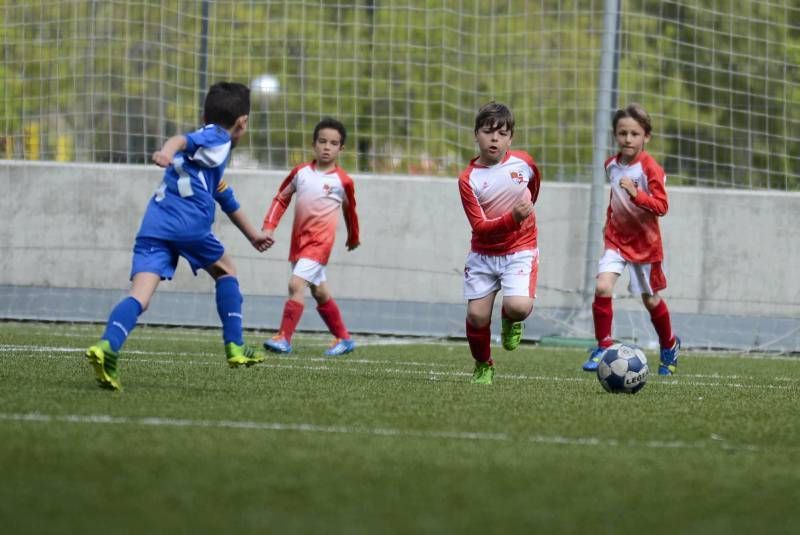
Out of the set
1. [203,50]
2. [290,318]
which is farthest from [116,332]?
[203,50]

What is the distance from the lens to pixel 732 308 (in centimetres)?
1156

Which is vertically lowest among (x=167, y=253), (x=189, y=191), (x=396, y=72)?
(x=167, y=253)

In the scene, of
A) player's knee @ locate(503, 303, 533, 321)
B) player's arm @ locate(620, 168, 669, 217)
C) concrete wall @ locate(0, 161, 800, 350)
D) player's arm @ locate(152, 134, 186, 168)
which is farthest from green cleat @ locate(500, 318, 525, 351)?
concrete wall @ locate(0, 161, 800, 350)

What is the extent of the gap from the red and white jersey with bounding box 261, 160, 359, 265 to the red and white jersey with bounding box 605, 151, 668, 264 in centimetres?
189

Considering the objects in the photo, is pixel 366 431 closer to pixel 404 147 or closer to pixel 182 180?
pixel 182 180

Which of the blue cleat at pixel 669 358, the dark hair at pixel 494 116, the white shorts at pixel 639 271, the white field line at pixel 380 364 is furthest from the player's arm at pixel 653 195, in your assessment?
the dark hair at pixel 494 116

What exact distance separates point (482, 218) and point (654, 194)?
6.41 feet

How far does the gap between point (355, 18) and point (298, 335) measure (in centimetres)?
364

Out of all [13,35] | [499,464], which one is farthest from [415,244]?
[499,464]

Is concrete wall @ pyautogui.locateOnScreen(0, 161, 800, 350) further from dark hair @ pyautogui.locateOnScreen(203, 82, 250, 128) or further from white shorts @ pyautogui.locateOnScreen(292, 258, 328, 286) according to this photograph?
dark hair @ pyautogui.locateOnScreen(203, 82, 250, 128)

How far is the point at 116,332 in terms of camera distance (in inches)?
226

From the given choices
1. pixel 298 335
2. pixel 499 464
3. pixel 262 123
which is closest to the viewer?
pixel 499 464

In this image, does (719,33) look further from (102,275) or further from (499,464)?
(499,464)

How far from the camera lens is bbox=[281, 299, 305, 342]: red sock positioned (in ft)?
30.3
